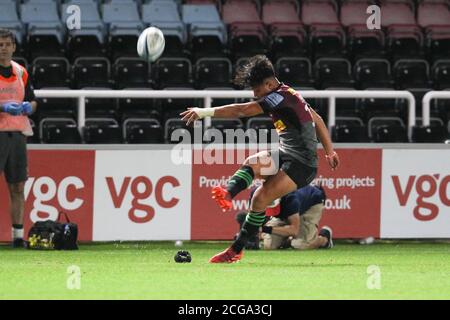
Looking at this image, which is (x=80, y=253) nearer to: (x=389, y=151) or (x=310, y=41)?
(x=389, y=151)

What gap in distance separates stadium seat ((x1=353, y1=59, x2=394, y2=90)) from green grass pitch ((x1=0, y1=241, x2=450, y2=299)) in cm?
382

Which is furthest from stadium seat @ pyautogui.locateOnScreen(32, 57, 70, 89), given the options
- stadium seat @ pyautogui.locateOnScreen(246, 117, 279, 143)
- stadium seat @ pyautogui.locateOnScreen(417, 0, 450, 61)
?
stadium seat @ pyautogui.locateOnScreen(417, 0, 450, 61)

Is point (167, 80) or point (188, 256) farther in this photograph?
point (167, 80)

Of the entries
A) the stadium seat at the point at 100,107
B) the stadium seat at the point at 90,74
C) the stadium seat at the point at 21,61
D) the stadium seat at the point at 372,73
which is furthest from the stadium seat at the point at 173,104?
the stadium seat at the point at 372,73

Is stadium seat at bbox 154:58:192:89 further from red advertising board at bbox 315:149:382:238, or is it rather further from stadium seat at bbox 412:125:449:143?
stadium seat at bbox 412:125:449:143

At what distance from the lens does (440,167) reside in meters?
15.6

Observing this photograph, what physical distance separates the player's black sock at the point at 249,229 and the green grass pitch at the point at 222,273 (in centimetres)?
20

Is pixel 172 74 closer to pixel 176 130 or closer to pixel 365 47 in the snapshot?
pixel 176 130

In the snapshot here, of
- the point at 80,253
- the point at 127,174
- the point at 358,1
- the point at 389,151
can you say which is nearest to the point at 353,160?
the point at 389,151

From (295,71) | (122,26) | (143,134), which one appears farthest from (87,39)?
(143,134)

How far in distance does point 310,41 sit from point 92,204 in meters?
6.10

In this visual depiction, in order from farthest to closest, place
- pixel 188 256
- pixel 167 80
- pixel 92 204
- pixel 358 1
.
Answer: pixel 358 1 → pixel 167 80 → pixel 92 204 → pixel 188 256

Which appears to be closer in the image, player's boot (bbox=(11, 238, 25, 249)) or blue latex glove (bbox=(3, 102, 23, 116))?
blue latex glove (bbox=(3, 102, 23, 116))

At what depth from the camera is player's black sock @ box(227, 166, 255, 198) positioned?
1159 cm
